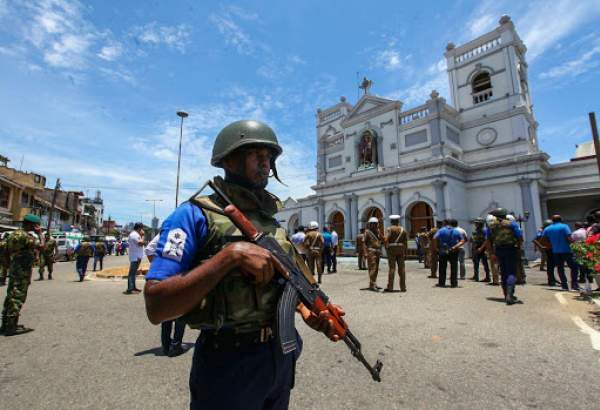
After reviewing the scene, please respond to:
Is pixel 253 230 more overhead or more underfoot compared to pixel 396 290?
more overhead

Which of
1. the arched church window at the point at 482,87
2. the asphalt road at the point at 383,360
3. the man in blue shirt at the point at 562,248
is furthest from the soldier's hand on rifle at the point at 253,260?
the arched church window at the point at 482,87

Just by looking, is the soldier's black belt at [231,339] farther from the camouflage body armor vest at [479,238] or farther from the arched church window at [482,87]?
the arched church window at [482,87]

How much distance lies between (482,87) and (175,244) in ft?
83.2

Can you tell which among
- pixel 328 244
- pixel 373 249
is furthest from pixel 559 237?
pixel 328 244

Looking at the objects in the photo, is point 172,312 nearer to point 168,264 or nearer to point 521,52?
point 168,264

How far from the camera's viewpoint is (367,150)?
22781 mm

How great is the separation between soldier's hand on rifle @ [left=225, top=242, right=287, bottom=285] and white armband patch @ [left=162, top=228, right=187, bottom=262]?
20cm

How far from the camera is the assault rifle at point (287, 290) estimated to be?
1278mm

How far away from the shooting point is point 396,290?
7.43 meters

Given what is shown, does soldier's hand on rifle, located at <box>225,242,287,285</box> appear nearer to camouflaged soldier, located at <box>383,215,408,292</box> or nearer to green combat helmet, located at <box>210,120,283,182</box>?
green combat helmet, located at <box>210,120,283,182</box>

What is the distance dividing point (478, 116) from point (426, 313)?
20019 millimetres

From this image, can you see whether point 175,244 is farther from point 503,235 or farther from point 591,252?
point 591,252

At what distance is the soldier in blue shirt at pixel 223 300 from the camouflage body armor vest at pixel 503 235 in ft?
19.8

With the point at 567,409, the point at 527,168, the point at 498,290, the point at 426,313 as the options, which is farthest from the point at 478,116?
the point at 567,409
